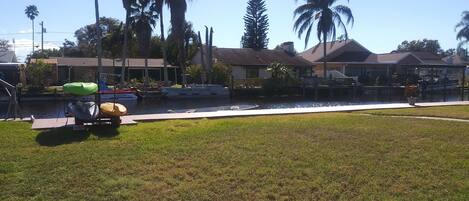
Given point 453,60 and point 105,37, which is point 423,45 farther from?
point 105,37

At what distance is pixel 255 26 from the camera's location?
93.9 m

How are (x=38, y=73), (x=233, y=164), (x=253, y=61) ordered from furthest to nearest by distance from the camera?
(x=253, y=61)
(x=38, y=73)
(x=233, y=164)

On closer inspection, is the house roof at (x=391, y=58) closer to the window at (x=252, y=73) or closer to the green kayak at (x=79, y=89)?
the window at (x=252, y=73)

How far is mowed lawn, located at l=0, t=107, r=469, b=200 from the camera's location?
7738mm

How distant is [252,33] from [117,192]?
87438 millimetres

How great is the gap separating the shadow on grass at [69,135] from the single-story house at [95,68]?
147ft

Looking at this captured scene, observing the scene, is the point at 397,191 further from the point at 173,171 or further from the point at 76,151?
the point at 76,151

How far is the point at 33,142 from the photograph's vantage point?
10.5 m

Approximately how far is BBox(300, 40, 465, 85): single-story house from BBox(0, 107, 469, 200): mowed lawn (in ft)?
181

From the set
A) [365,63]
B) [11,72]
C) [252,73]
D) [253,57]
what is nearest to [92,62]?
[11,72]

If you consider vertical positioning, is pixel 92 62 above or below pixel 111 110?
above

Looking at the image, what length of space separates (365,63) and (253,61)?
1604 centimetres

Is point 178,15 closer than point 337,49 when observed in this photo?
Yes

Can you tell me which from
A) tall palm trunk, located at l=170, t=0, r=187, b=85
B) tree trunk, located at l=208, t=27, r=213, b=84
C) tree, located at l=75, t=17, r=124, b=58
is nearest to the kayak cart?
tree trunk, located at l=208, t=27, r=213, b=84
